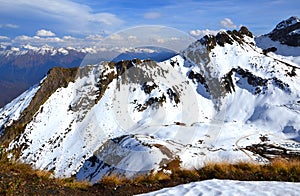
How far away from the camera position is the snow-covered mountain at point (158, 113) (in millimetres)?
93812

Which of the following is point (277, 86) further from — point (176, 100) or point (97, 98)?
point (97, 98)

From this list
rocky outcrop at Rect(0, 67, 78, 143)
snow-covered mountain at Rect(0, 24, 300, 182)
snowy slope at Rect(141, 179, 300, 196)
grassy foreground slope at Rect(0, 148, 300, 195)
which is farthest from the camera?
rocky outcrop at Rect(0, 67, 78, 143)

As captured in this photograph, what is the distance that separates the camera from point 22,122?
4771 inches

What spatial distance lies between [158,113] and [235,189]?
146 m

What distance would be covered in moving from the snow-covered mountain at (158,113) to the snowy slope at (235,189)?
5808cm

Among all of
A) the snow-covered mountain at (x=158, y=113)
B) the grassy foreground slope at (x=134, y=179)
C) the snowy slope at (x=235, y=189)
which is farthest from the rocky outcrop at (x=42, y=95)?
the snowy slope at (x=235, y=189)

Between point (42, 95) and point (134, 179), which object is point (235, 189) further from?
point (42, 95)

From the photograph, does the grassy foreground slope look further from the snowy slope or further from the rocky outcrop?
the rocky outcrop

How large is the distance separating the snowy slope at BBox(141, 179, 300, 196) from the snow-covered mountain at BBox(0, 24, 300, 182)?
191 feet

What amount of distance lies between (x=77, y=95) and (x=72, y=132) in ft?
105

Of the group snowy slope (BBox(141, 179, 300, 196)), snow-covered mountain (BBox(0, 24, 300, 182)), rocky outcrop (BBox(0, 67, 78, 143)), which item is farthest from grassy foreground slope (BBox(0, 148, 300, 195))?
rocky outcrop (BBox(0, 67, 78, 143))

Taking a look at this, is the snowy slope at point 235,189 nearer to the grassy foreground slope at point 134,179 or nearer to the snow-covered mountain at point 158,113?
the grassy foreground slope at point 134,179

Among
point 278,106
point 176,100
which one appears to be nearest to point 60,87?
point 176,100

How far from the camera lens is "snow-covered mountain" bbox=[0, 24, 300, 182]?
9381 centimetres
